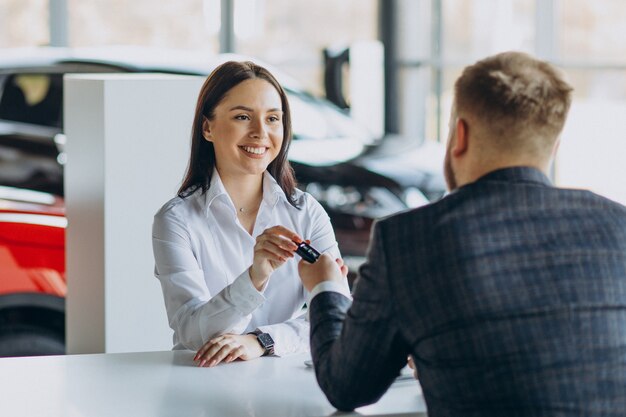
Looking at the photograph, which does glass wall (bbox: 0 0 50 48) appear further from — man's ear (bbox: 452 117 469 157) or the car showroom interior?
man's ear (bbox: 452 117 469 157)

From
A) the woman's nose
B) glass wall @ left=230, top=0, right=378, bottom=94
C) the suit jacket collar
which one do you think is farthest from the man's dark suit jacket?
glass wall @ left=230, top=0, right=378, bottom=94

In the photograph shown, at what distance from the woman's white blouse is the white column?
2.20 ft

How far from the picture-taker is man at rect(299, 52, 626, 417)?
1.59 meters

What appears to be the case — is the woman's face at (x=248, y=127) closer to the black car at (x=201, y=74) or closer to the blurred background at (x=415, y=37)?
the black car at (x=201, y=74)

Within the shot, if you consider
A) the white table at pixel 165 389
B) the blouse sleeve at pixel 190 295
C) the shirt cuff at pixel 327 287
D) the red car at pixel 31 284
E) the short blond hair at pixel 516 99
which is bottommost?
the red car at pixel 31 284

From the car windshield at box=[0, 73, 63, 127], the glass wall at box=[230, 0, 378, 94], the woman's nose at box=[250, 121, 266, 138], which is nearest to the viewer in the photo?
the woman's nose at box=[250, 121, 266, 138]

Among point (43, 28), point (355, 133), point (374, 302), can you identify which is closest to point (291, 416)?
point (374, 302)

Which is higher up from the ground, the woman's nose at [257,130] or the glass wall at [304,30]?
the glass wall at [304,30]

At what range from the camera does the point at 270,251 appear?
7.22 ft

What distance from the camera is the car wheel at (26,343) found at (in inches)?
158

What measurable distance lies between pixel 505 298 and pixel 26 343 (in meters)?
2.76

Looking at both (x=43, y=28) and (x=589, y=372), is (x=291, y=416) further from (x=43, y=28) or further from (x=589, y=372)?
(x=43, y=28)

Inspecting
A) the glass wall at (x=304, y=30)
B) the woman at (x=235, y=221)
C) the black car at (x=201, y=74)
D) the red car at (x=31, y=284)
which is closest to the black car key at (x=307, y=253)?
the woman at (x=235, y=221)

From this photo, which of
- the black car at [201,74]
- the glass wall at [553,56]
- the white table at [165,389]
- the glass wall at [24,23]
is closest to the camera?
the white table at [165,389]
